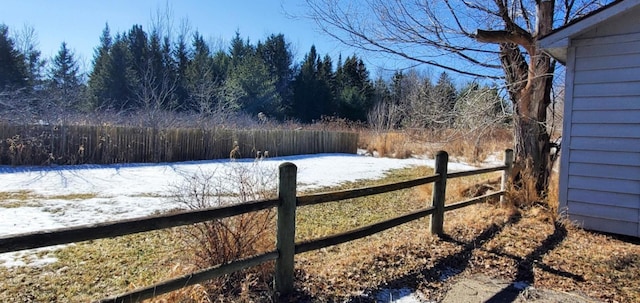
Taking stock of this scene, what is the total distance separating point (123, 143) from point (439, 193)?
11.3 meters

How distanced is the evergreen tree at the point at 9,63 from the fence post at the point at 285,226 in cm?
2838

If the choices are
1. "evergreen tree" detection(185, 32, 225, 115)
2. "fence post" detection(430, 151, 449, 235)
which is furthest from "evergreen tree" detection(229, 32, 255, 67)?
"fence post" detection(430, 151, 449, 235)

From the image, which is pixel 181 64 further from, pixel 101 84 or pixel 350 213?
pixel 350 213

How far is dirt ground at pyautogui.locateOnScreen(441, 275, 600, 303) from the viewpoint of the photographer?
300 centimetres

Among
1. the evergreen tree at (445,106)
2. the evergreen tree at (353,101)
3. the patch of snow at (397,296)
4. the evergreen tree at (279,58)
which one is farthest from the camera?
the evergreen tree at (279,58)

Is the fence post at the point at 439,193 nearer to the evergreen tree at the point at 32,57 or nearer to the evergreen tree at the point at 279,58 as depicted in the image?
→ the evergreen tree at the point at 32,57

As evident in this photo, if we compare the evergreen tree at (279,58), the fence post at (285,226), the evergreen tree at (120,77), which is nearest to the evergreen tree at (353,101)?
the evergreen tree at (279,58)

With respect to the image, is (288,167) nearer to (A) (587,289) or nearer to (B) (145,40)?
(A) (587,289)

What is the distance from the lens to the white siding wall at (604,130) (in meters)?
4.55

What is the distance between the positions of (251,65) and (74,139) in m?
20.5

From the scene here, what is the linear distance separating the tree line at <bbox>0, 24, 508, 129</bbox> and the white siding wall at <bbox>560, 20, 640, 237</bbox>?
32.5 feet

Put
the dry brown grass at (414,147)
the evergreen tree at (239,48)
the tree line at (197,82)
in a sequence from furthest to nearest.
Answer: the evergreen tree at (239,48) < the tree line at (197,82) < the dry brown grass at (414,147)

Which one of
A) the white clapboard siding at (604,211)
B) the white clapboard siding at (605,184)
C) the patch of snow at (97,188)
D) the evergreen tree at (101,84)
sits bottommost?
the patch of snow at (97,188)

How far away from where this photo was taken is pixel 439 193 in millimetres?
4516
